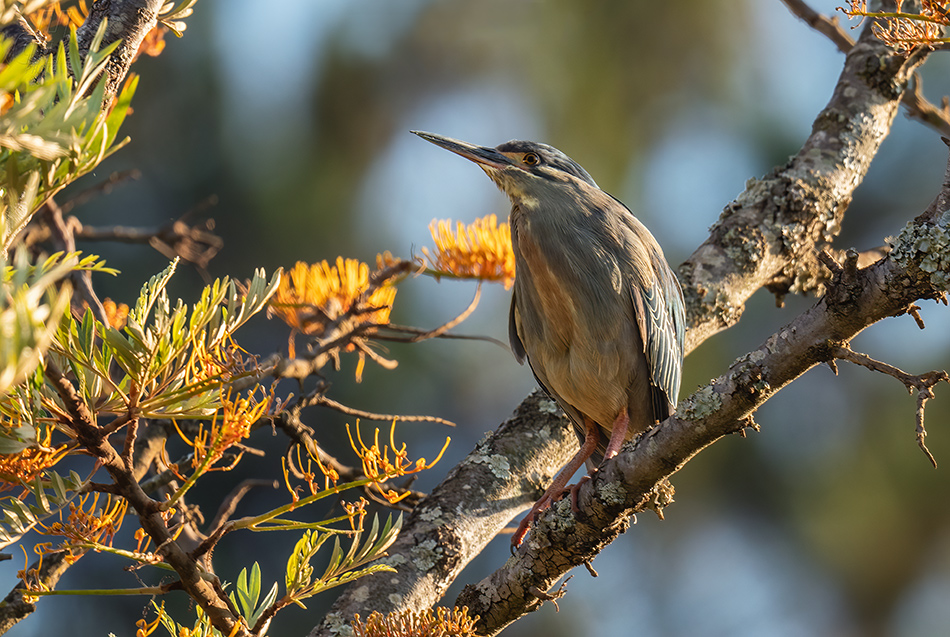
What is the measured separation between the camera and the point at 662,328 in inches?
98.3

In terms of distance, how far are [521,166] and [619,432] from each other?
3.29ft

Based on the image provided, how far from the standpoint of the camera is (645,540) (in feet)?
24.5

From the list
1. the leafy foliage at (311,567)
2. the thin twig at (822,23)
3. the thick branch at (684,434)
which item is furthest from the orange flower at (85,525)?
the thin twig at (822,23)

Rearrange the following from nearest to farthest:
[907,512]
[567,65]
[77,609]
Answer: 1. [77,609]
2. [907,512]
3. [567,65]

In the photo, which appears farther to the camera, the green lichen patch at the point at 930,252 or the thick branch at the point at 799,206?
the thick branch at the point at 799,206

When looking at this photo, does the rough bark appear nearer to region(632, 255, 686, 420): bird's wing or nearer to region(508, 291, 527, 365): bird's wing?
region(632, 255, 686, 420): bird's wing

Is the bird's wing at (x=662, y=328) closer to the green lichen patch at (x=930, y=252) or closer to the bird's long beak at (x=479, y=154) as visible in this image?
the bird's long beak at (x=479, y=154)

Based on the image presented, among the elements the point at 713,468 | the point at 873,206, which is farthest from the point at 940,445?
the point at 873,206

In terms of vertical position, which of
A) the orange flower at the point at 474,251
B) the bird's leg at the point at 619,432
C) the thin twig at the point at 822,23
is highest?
the thin twig at the point at 822,23

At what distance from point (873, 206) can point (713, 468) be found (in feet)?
10.1

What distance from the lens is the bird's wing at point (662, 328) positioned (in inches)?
97.1

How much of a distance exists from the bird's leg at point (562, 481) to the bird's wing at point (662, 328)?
23 cm

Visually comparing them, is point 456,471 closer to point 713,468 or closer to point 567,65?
point 713,468

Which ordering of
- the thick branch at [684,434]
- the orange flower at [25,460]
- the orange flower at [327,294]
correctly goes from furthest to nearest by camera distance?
the orange flower at [327,294] → the thick branch at [684,434] → the orange flower at [25,460]
